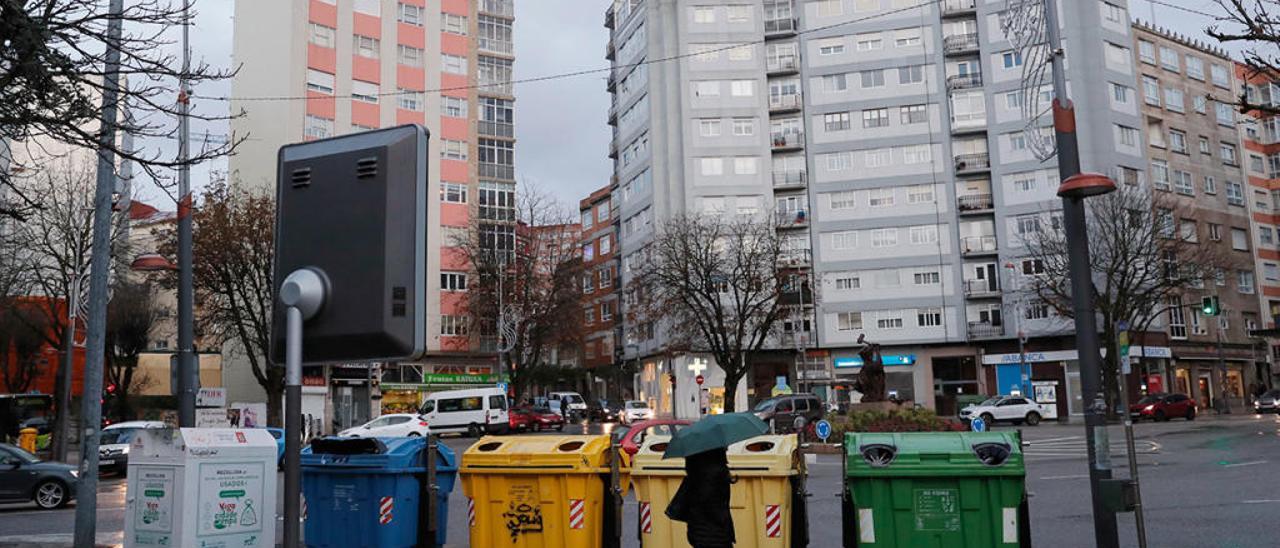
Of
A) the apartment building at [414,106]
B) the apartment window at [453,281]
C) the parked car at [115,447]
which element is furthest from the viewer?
the apartment window at [453,281]

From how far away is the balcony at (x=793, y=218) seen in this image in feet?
210

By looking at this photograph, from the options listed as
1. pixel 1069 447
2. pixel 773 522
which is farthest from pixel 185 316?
pixel 1069 447

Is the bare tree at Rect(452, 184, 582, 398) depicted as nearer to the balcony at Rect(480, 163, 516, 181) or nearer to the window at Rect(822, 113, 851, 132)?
the balcony at Rect(480, 163, 516, 181)

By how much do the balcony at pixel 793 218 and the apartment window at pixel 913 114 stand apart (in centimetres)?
828

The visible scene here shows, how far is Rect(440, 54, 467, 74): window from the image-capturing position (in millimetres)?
62938

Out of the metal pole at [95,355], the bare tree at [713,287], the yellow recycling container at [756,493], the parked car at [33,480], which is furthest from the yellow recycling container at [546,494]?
the bare tree at [713,287]

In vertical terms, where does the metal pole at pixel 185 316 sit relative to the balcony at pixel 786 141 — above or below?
below

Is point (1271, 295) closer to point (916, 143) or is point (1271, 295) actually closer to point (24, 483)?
point (916, 143)

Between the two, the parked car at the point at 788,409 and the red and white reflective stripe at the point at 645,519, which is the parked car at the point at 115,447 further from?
the red and white reflective stripe at the point at 645,519

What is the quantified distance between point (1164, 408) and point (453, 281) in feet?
126

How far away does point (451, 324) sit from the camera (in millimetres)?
61000

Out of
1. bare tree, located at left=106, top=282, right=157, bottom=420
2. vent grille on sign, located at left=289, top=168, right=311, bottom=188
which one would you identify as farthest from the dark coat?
bare tree, located at left=106, top=282, right=157, bottom=420

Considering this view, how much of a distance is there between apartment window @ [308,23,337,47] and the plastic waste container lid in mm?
55387

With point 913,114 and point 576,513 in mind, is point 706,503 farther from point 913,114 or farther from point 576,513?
point 913,114
